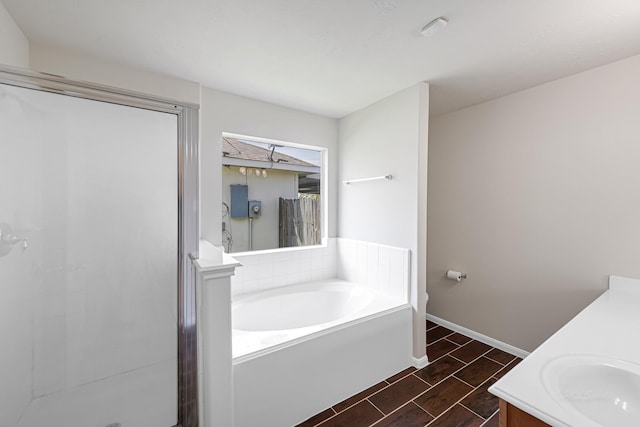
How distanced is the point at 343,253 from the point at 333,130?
56.8 inches

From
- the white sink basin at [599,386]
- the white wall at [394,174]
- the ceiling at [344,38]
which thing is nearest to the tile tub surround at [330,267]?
the white wall at [394,174]

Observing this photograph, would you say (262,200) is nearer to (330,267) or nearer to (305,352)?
(330,267)

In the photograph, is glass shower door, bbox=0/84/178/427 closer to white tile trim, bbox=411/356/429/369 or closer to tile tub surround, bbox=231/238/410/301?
tile tub surround, bbox=231/238/410/301

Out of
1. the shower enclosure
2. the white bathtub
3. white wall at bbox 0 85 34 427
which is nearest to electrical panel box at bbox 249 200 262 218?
the white bathtub

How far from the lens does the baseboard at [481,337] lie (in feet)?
7.93

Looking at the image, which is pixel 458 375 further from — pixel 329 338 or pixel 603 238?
pixel 603 238

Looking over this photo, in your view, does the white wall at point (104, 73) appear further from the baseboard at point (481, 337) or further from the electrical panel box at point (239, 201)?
the baseboard at point (481, 337)

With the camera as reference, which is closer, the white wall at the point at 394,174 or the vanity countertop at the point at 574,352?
the vanity countertop at the point at 574,352

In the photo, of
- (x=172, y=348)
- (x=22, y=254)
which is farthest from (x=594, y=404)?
(x=22, y=254)

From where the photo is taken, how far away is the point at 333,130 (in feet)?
10.4

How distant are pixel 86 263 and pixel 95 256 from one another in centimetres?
5

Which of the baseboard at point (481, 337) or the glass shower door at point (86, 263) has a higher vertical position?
the glass shower door at point (86, 263)

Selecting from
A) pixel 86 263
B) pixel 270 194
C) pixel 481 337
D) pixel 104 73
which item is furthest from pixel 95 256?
pixel 481 337

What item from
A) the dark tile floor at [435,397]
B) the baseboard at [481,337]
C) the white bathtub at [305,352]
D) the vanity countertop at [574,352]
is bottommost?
the dark tile floor at [435,397]
